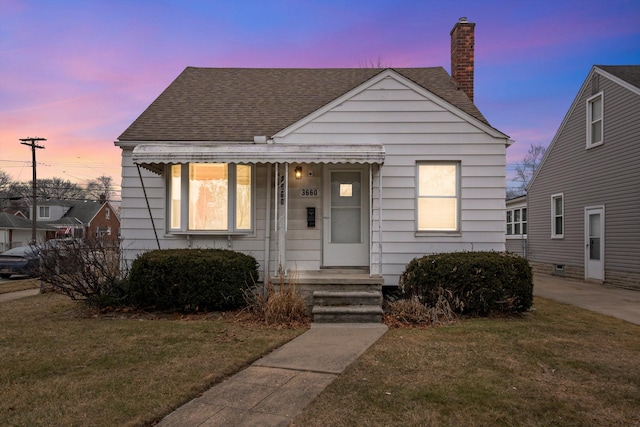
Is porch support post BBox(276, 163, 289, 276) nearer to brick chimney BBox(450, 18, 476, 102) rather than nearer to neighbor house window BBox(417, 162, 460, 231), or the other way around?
neighbor house window BBox(417, 162, 460, 231)

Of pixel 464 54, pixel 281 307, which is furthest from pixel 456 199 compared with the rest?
pixel 464 54

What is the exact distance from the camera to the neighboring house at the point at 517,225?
69.4 feet

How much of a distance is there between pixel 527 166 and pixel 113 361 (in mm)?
54255

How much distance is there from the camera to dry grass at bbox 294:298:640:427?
3.43 meters

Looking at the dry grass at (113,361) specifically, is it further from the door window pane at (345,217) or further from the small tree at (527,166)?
the small tree at (527,166)

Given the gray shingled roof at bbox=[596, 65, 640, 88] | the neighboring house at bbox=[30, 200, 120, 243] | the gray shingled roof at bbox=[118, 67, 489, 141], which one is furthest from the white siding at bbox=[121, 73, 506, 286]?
the neighboring house at bbox=[30, 200, 120, 243]

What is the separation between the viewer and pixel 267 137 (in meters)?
9.08

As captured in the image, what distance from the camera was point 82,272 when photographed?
771cm

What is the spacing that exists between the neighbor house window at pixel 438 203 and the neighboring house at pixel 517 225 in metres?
13.3

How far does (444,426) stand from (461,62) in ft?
32.7

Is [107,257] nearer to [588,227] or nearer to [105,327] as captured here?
[105,327]

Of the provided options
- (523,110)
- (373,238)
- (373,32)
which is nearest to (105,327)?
(373,238)

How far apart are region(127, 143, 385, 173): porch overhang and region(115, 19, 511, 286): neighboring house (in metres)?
0.41

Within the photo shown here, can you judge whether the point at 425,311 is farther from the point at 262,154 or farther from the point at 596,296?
the point at 596,296
